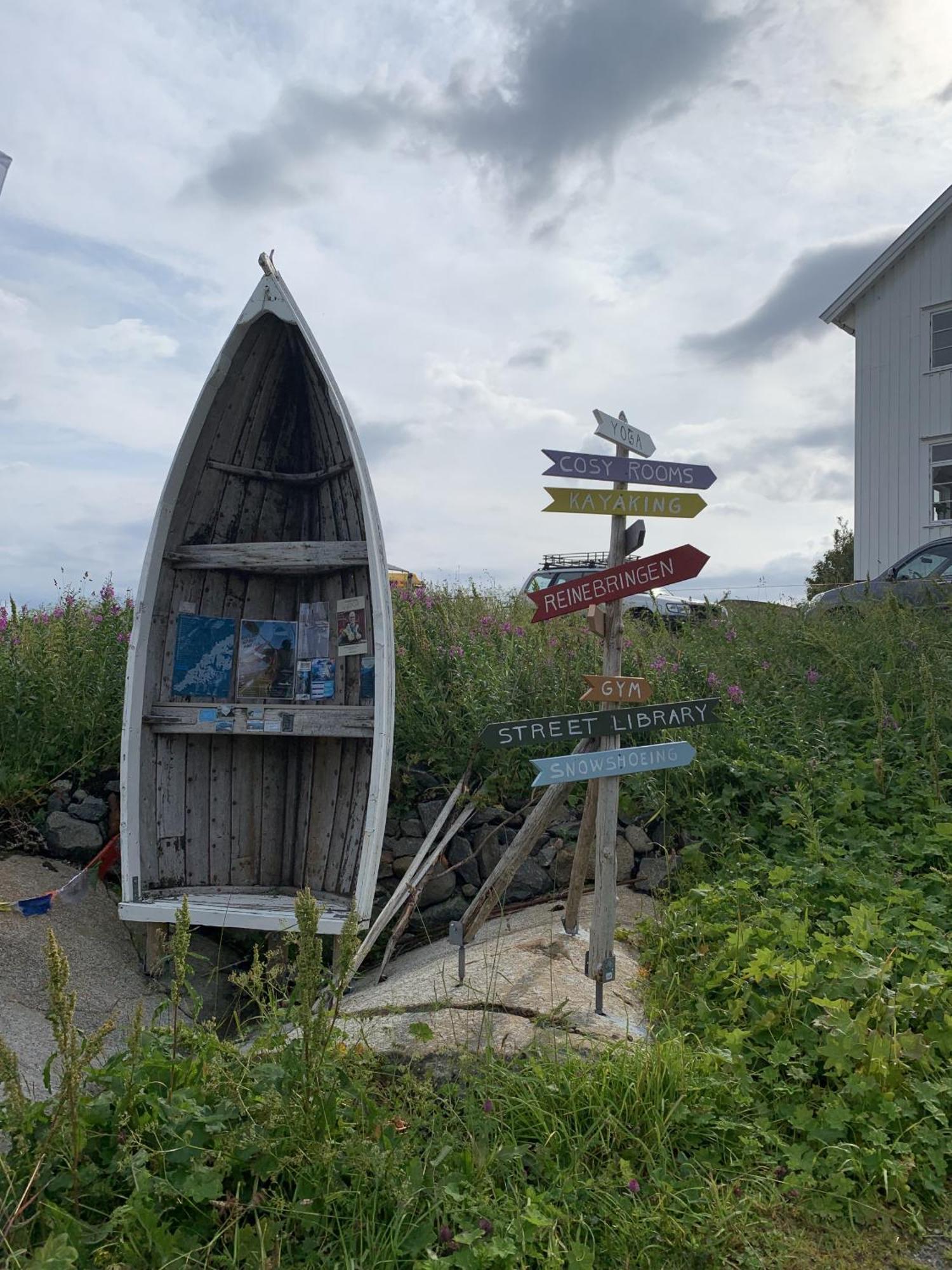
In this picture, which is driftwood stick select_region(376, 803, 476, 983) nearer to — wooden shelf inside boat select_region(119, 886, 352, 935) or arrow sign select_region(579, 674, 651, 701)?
wooden shelf inside boat select_region(119, 886, 352, 935)

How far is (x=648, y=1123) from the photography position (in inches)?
113

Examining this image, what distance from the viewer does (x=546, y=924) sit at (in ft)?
16.0

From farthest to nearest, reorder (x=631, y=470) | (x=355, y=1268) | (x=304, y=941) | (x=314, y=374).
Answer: (x=314, y=374), (x=631, y=470), (x=304, y=941), (x=355, y=1268)

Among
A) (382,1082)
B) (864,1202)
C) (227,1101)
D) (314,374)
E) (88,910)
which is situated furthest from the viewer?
(314,374)

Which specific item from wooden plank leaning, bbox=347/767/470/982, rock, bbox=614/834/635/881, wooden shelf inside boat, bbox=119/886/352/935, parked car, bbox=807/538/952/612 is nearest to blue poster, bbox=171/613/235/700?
wooden shelf inside boat, bbox=119/886/352/935

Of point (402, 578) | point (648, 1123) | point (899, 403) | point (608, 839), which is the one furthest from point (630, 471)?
point (899, 403)

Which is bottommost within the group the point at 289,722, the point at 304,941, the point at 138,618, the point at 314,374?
the point at 304,941

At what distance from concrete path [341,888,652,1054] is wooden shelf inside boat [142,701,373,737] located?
144cm

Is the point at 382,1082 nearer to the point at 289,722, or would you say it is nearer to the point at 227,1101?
the point at 227,1101

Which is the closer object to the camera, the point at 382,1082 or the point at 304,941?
the point at 304,941

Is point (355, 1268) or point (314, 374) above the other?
point (314, 374)

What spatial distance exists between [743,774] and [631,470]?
2213 mm

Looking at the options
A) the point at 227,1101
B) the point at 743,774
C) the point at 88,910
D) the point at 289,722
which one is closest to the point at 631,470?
the point at 743,774

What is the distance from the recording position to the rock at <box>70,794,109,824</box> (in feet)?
19.9
